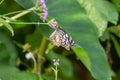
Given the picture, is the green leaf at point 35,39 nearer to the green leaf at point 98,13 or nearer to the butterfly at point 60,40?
the green leaf at point 98,13

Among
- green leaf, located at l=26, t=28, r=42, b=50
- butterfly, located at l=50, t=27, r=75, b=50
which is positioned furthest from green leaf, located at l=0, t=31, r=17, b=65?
butterfly, located at l=50, t=27, r=75, b=50

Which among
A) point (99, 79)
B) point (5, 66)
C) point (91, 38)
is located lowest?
point (99, 79)

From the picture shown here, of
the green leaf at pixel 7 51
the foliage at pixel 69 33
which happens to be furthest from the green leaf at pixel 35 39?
the green leaf at pixel 7 51

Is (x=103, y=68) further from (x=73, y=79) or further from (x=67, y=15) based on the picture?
(x=73, y=79)

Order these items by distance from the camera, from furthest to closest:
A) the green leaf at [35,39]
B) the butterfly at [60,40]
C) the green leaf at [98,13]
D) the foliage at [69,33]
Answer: the green leaf at [35,39] < the green leaf at [98,13] < the foliage at [69,33] < the butterfly at [60,40]

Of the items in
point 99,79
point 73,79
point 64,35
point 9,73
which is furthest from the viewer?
point 73,79

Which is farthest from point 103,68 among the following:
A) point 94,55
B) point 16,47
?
point 16,47
